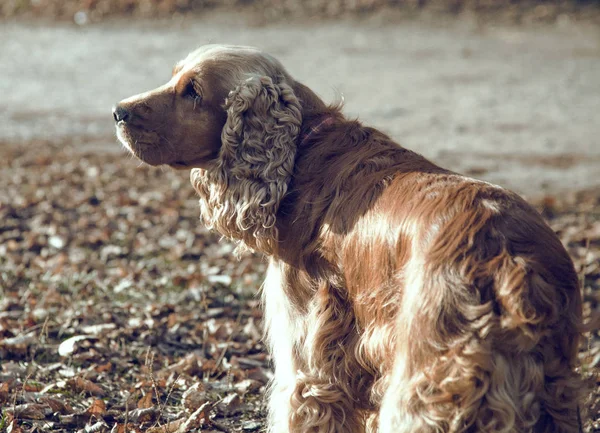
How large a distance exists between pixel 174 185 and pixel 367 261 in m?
6.48

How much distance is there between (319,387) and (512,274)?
1.24 meters

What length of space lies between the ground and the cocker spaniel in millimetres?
767

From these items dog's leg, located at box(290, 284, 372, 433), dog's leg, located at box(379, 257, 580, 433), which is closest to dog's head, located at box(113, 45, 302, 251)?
dog's leg, located at box(290, 284, 372, 433)

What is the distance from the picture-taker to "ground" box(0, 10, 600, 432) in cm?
546

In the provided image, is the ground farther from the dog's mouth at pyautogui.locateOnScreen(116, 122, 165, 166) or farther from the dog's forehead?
the dog's forehead

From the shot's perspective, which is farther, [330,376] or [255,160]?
[255,160]

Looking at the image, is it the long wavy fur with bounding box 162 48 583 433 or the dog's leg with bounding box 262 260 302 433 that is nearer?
the long wavy fur with bounding box 162 48 583 433

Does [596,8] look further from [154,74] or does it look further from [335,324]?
[335,324]

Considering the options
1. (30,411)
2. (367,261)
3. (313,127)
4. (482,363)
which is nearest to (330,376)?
(367,261)

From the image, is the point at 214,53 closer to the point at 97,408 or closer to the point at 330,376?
the point at 330,376

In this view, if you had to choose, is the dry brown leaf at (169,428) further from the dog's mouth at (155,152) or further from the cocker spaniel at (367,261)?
the dog's mouth at (155,152)

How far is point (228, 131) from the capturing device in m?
4.52

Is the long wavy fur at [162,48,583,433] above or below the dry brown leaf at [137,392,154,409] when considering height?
above

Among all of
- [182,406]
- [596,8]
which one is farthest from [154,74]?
[182,406]
